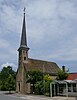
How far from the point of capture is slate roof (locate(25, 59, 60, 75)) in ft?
193

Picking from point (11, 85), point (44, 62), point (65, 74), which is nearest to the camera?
point (65, 74)

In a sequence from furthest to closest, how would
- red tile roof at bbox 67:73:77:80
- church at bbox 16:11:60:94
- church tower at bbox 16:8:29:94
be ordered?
1. church tower at bbox 16:8:29:94
2. church at bbox 16:11:60:94
3. red tile roof at bbox 67:73:77:80

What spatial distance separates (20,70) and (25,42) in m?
7.11

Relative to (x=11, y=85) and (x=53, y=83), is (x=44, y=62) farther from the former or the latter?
(x=53, y=83)

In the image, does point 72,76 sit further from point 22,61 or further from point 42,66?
point 22,61

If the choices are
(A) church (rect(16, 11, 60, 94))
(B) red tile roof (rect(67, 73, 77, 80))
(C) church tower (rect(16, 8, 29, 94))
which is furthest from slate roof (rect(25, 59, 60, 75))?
(B) red tile roof (rect(67, 73, 77, 80))

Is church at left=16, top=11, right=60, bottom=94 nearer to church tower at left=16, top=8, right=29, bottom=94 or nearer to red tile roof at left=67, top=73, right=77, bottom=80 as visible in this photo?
church tower at left=16, top=8, right=29, bottom=94

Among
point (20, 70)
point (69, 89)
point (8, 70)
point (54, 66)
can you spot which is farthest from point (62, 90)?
point (8, 70)

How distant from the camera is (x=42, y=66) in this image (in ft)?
202

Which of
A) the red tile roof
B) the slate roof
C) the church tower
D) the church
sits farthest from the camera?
the slate roof

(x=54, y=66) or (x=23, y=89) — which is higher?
(x=54, y=66)

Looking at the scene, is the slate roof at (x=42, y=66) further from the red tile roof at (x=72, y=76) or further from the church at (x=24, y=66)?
the red tile roof at (x=72, y=76)

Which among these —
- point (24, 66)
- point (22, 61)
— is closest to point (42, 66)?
point (24, 66)

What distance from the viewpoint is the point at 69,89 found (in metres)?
43.1
